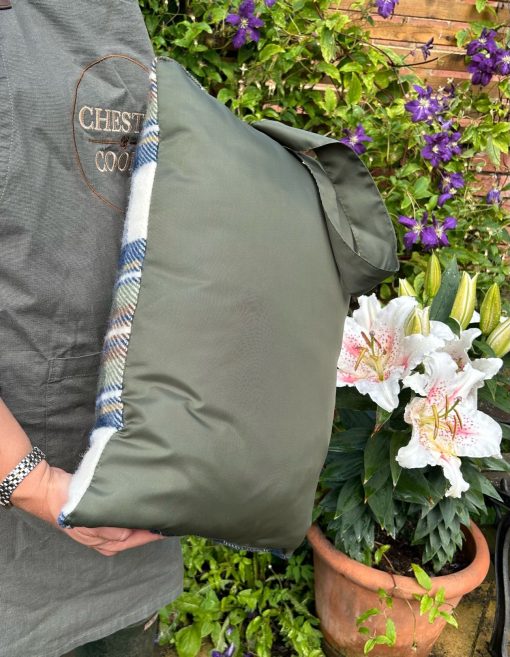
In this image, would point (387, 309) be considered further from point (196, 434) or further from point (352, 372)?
point (196, 434)

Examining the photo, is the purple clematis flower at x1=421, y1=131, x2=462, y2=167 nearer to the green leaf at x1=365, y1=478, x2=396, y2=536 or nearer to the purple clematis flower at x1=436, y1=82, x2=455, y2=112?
the purple clematis flower at x1=436, y1=82, x2=455, y2=112

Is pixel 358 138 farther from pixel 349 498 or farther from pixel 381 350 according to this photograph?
pixel 349 498

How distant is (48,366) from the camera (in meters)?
0.84

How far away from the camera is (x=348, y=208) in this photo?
939 mm

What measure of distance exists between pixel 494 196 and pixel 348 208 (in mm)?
1494

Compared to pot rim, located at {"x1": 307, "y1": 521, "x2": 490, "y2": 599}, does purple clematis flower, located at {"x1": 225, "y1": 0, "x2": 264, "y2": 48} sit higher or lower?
higher

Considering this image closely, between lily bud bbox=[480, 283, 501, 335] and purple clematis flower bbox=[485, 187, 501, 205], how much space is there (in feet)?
2.55

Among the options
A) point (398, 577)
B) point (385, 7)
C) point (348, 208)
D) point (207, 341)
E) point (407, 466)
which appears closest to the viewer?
point (207, 341)

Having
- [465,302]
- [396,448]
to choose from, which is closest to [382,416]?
[396,448]

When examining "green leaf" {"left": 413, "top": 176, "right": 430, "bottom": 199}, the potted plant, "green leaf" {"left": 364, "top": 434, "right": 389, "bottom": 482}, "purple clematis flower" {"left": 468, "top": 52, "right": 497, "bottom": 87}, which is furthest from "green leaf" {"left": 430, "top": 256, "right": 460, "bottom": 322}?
"purple clematis flower" {"left": 468, "top": 52, "right": 497, "bottom": 87}

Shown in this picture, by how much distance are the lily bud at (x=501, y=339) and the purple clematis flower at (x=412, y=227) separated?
624mm

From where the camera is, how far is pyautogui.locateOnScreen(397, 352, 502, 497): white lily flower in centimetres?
135

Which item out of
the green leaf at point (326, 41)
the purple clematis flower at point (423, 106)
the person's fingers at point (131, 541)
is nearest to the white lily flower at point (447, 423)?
the person's fingers at point (131, 541)

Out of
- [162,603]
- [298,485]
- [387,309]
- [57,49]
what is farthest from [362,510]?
[57,49]
